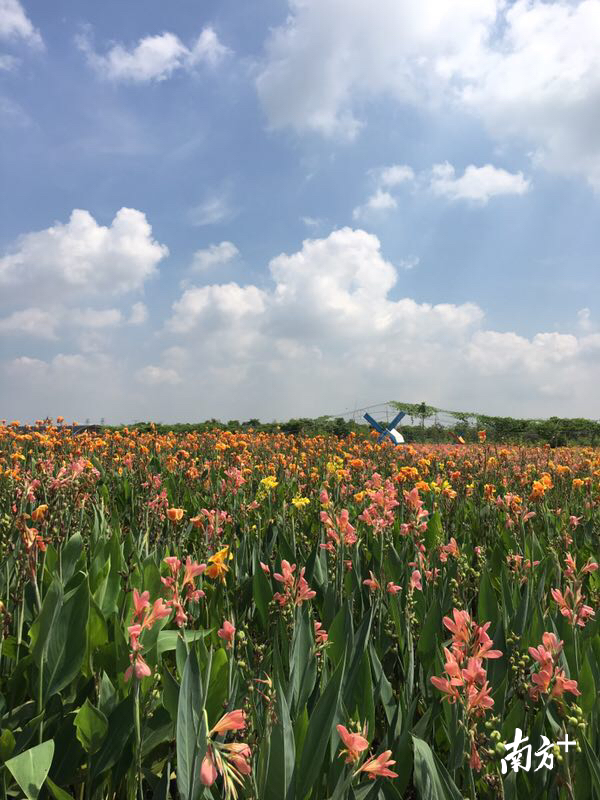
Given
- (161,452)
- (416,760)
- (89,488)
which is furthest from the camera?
(161,452)

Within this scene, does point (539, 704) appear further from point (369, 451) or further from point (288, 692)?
point (369, 451)

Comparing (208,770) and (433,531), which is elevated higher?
(208,770)

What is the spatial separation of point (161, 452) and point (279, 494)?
3435 mm

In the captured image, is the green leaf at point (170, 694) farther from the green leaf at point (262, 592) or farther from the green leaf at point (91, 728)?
the green leaf at point (262, 592)

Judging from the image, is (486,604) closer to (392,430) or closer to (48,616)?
(48,616)

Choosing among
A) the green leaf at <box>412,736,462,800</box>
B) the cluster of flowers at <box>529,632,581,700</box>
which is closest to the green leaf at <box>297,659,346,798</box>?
the green leaf at <box>412,736,462,800</box>

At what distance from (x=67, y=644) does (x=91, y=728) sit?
0.33 metres

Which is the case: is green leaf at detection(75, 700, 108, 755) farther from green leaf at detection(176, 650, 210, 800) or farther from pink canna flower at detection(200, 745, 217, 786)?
pink canna flower at detection(200, 745, 217, 786)

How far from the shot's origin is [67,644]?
1629mm

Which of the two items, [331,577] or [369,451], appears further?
[369,451]

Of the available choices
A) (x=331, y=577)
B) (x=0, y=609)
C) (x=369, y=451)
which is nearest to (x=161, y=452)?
(x=369, y=451)

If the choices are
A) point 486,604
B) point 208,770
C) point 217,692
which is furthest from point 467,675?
point 486,604

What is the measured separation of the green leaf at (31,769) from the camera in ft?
3.96

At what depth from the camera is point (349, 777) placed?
0.96m
